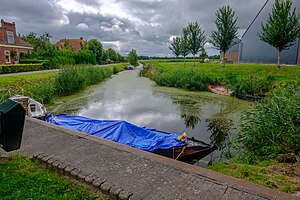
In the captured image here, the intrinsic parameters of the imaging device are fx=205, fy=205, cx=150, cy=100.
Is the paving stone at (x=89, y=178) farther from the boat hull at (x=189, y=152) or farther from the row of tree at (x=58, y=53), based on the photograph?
the row of tree at (x=58, y=53)

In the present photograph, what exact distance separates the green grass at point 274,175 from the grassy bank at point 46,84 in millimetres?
9002

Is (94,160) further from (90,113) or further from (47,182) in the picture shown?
(90,113)

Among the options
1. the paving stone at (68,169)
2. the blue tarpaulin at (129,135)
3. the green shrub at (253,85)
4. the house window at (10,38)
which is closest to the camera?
the paving stone at (68,169)

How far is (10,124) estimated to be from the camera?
106 inches

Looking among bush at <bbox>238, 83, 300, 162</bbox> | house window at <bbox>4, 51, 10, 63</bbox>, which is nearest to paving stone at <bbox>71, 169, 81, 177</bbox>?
bush at <bbox>238, 83, 300, 162</bbox>

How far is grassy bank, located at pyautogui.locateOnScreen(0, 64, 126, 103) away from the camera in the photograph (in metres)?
10.5

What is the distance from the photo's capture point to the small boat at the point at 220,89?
15.1 metres

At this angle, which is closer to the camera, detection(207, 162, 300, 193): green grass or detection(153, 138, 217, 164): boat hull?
detection(207, 162, 300, 193): green grass

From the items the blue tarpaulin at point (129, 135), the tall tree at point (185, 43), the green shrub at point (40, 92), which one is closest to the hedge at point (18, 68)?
the green shrub at point (40, 92)

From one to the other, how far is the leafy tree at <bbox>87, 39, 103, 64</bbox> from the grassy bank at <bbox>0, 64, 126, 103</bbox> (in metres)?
23.1

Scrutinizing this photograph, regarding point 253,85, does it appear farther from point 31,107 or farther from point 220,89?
point 31,107

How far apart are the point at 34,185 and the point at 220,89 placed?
15.3 metres

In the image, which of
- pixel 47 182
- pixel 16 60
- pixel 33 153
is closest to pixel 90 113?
pixel 33 153

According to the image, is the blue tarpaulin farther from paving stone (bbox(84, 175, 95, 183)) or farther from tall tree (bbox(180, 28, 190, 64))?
tall tree (bbox(180, 28, 190, 64))
